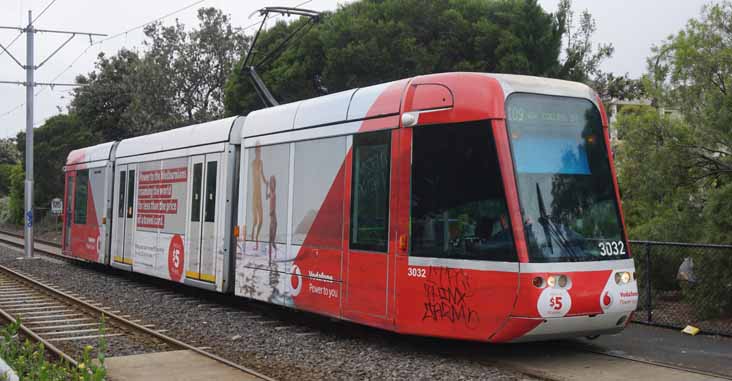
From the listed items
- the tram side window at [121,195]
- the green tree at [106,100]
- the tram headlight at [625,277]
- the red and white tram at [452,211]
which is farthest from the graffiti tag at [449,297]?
the green tree at [106,100]

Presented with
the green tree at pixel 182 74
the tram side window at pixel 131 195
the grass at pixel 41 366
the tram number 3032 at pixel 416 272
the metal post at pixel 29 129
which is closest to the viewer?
the grass at pixel 41 366

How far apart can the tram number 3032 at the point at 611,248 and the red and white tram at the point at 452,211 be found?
0.02m

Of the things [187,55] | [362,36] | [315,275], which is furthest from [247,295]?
[187,55]

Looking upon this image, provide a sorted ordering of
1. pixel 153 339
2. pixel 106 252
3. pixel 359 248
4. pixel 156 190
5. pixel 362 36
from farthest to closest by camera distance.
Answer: pixel 362 36 → pixel 106 252 → pixel 156 190 → pixel 153 339 → pixel 359 248

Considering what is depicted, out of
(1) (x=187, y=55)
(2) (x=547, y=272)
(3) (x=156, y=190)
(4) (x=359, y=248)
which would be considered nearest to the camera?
(2) (x=547, y=272)

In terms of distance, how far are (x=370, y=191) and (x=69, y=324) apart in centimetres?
519

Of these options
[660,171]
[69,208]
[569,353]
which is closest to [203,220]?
[569,353]

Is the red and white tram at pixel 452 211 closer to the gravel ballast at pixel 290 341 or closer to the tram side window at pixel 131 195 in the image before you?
the gravel ballast at pixel 290 341

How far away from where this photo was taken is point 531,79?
28.8 ft

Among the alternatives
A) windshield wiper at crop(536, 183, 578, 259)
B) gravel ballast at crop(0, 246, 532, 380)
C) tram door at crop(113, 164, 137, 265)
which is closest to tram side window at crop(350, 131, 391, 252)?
gravel ballast at crop(0, 246, 532, 380)

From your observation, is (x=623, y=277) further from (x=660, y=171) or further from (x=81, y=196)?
(x=81, y=196)

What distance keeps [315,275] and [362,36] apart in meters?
17.9

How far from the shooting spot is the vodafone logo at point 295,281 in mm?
10625

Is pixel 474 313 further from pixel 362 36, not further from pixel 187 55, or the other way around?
pixel 187 55
